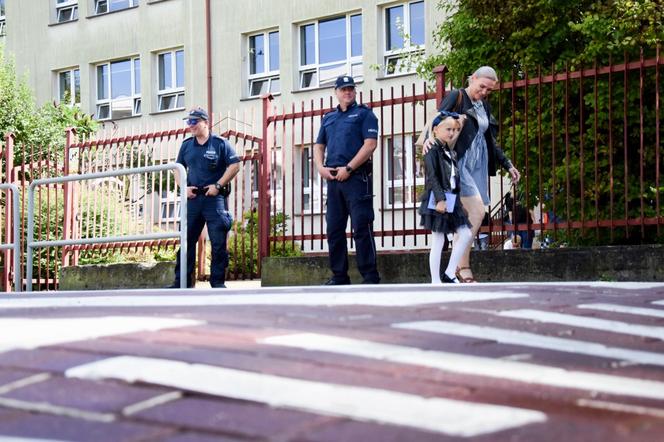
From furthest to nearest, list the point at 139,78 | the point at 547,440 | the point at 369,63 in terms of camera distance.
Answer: the point at 139,78 < the point at 369,63 < the point at 547,440

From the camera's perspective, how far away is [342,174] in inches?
428

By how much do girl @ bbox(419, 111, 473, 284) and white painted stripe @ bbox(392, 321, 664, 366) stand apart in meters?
4.64

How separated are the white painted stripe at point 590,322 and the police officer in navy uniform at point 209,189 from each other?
5862 mm

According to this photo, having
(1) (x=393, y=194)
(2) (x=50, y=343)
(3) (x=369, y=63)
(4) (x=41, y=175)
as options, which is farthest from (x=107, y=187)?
(3) (x=369, y=63)

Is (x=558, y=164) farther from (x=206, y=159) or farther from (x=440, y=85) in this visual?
(x=206, y=159)

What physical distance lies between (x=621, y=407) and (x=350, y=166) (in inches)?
284

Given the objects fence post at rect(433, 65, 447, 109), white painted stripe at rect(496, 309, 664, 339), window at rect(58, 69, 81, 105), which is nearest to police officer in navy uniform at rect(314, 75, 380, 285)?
fence post at rect(433, 65, 447, 109)

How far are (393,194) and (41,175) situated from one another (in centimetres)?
474

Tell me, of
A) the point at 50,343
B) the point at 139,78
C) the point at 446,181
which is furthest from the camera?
the point at 139,78

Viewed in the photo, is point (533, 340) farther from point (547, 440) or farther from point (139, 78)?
point (139, 78)

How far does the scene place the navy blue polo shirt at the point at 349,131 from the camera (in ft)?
35.8

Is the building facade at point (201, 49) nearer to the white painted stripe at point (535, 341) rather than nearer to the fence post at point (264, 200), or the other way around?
the fence post at point (264, 200)

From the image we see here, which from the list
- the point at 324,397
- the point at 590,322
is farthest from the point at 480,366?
the point at 590,322

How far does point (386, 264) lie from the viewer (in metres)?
12.2
